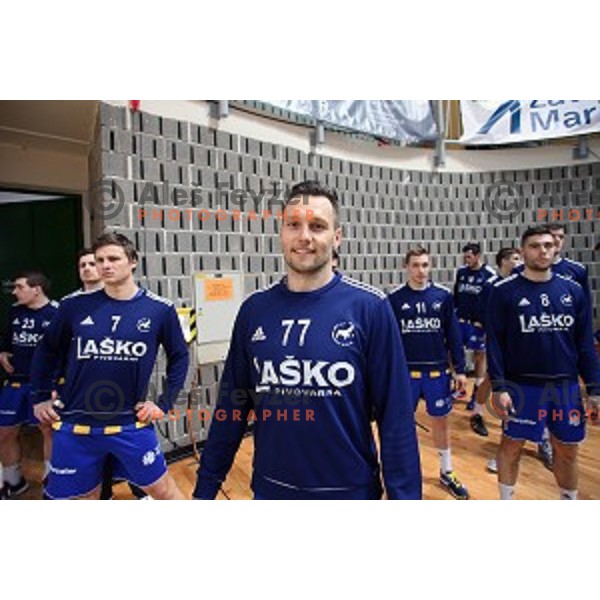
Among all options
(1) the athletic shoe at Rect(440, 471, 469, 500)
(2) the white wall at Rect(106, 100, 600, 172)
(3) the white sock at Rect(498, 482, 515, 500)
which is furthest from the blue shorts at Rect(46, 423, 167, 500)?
(2) the white wall at Rect(106, 100, 600, 172)

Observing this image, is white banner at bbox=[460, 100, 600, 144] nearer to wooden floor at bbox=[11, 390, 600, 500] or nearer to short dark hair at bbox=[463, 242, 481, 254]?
short dark hair at bbox=[463, 242, 481, 254]

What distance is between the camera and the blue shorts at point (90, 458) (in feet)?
5.05

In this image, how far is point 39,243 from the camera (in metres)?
1.74

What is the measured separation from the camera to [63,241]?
1.81 meters

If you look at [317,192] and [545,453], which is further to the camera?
[545,453]

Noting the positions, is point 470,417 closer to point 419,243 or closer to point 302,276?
point 419,243

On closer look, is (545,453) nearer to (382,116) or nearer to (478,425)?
(478,425)

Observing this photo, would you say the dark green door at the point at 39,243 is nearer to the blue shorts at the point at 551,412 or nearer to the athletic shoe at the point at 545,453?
the blue shorts at the point at 551,412

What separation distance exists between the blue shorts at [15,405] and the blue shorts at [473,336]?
2.62m

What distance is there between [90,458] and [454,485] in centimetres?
170

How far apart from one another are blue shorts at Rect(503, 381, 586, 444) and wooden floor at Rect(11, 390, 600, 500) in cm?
16

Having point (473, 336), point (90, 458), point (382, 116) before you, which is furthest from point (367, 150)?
point (90, 458)
